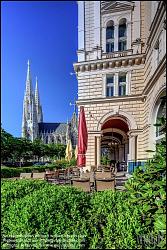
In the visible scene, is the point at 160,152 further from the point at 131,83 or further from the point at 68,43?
the point at 131,83

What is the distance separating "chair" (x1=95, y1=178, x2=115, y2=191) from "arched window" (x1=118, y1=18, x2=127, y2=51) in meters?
6.50

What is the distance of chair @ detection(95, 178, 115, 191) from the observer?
306 inches

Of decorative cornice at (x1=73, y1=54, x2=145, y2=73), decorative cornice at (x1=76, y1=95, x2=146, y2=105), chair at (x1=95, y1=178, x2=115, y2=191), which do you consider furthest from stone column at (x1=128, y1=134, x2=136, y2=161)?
chair at (x1=95, y1=178, x2=115, y2=191)

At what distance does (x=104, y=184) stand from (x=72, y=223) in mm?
4874

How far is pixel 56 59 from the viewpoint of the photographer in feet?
11.2

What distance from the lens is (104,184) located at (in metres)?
7.82

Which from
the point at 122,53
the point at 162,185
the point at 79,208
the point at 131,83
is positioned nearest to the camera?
the point at 162,185

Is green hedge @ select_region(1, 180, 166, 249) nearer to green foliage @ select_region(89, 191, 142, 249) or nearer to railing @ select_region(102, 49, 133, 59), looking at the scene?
green foliage @ select_region(89, 191, 142, 249)

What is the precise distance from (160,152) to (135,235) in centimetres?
101

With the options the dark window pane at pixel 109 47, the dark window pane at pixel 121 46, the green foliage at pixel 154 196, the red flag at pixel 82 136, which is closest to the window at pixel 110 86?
the dark window pane at pixel 109 47

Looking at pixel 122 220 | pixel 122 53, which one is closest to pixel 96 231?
pixel 122 220

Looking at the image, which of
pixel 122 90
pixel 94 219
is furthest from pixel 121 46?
pixel 94 219

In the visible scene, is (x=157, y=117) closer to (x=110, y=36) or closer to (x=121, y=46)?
(x=110, y=36)

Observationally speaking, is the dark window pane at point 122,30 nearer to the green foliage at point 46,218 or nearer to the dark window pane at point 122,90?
the dark window pane at point 122,90
